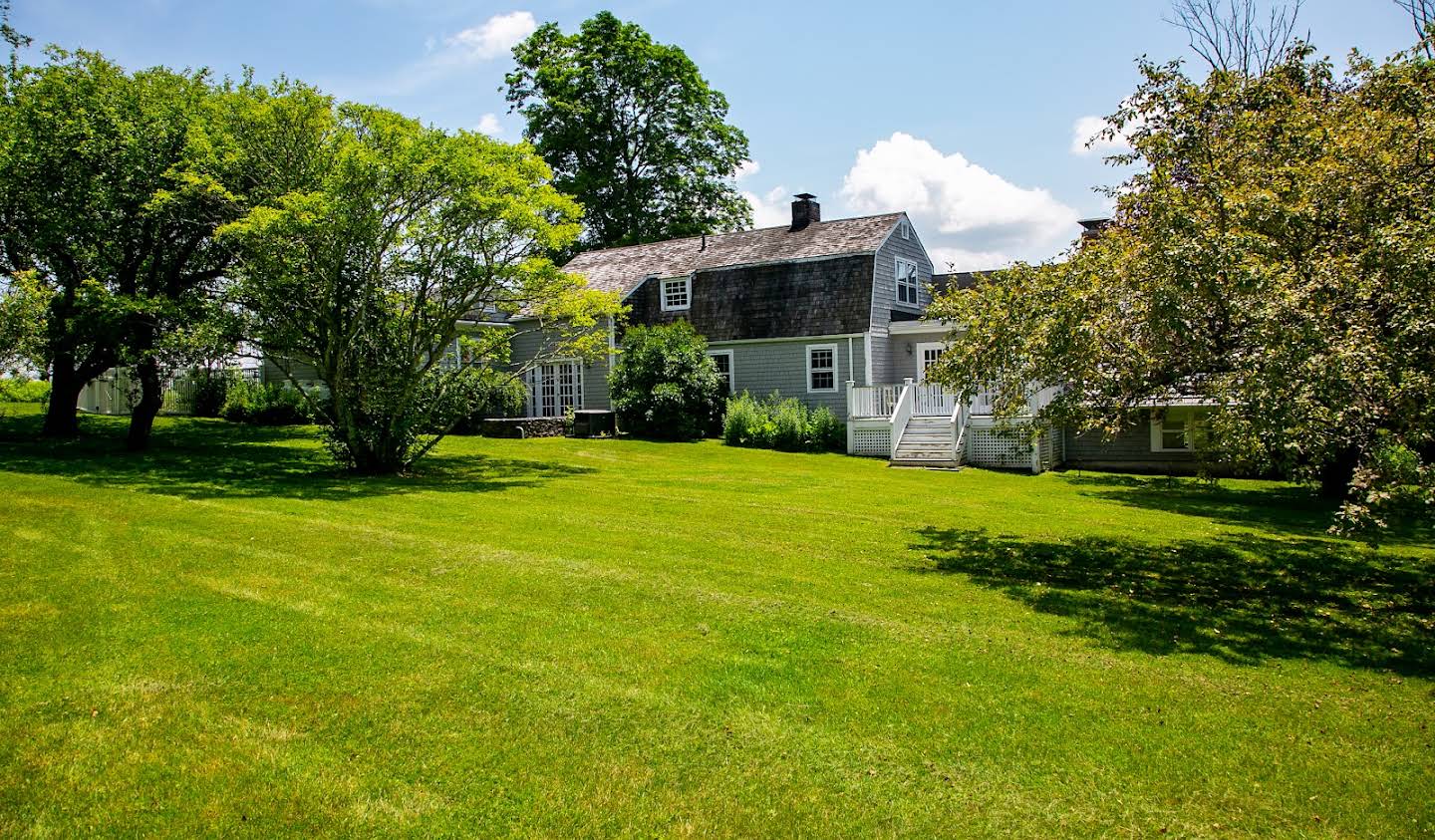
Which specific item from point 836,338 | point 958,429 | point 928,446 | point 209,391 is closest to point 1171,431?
point 958,429

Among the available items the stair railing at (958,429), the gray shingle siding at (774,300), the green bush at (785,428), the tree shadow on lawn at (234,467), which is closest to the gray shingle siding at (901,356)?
the gray shingle siding at (774,300)

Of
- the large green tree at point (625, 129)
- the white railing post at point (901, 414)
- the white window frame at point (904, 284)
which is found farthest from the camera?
the large green tree at point (625, 129)

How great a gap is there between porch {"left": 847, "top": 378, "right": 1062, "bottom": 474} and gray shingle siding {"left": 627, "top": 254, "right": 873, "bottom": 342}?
3.32 m

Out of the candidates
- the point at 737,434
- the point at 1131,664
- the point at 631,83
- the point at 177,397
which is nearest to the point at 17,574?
the point at 1131,664

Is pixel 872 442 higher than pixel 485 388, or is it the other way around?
pixel 485 388

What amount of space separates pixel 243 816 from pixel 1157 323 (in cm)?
847

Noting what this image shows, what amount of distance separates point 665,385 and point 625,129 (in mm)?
21444

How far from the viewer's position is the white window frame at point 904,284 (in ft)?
92.9

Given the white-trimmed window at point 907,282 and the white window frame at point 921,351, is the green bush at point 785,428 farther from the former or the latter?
the white-trimmed window at point 907,282

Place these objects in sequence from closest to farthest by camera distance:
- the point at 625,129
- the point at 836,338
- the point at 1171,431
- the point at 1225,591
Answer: the point at 1225,591, the point at 1171,431, the point at 836,338, the point at 625,129

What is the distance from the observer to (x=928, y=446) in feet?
73.6

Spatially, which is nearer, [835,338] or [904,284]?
[835,338]

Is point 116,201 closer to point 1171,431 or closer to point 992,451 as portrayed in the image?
point 992,451

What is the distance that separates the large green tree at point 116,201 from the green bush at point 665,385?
11.2 m
